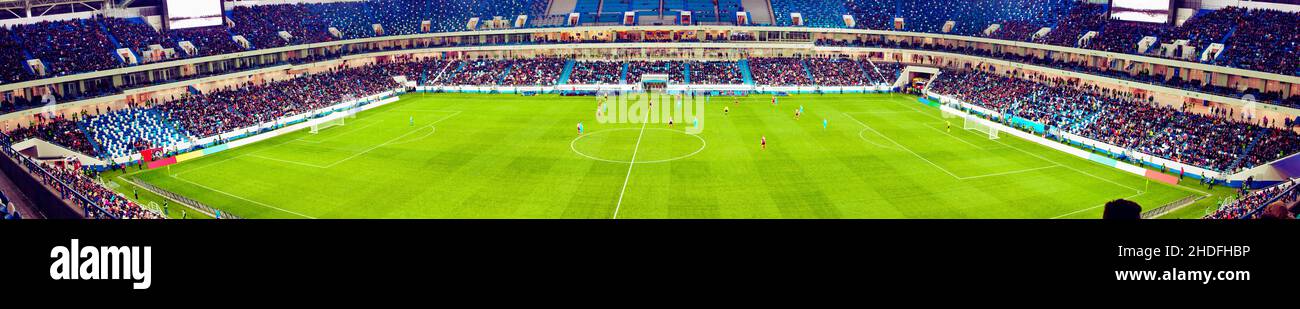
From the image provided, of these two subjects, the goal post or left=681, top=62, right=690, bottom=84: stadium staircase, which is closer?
the goal post

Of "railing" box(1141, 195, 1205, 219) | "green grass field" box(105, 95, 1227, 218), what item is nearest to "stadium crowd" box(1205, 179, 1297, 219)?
Result: "railing" box(1141, 195, 1205, 219)

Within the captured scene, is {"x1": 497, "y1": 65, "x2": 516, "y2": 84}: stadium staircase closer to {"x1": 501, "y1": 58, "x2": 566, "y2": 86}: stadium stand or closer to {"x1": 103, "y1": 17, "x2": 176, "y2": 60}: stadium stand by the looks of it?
{"x1": 501, "y1": 58, "x2": 566, "y2": 86}: stadium stand

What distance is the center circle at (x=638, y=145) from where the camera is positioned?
39.3m

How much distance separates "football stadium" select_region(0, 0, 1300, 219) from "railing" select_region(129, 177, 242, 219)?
18 cm

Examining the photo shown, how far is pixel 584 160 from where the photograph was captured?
38688 millimetres

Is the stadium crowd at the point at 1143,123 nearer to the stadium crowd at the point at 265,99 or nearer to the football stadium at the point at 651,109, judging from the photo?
the football stadium at the point at 651,109

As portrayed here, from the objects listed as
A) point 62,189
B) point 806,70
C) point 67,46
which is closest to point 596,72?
point 806,70

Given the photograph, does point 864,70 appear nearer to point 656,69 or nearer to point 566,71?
point 656,69

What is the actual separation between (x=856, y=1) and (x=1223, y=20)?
1440 inches

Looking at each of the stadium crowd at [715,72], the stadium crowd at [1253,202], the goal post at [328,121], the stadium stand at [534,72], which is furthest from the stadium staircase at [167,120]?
the stadium crowd at [1253,202]

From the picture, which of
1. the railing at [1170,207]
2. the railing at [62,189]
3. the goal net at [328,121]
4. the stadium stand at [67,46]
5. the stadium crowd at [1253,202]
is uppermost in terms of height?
the stadium stand at [67,46]

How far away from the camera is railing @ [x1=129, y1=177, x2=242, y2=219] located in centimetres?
2917

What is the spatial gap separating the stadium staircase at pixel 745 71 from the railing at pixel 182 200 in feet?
160
